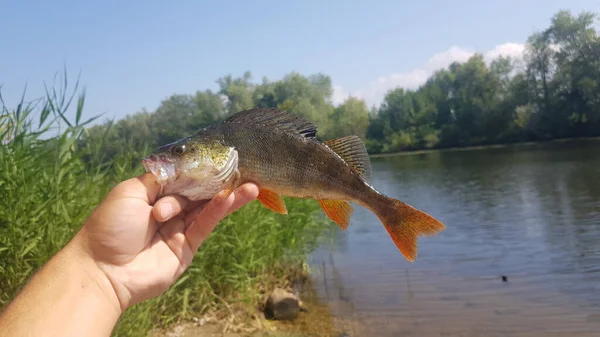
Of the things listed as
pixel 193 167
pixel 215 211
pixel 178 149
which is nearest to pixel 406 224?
pixel 215 211

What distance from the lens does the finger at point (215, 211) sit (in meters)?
2.94

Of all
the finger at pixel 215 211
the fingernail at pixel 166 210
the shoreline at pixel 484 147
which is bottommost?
the shoreline at pixel 484 147

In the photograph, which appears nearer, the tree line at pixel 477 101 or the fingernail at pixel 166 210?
the fingernail at pixel 166 210

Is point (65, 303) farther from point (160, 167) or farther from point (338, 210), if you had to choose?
point (338, 210)

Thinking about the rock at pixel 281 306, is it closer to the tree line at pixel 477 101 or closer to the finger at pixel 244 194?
the finger at pixel 244 194

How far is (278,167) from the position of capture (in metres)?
3.13

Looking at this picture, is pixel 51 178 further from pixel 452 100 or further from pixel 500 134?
pixel 452 100

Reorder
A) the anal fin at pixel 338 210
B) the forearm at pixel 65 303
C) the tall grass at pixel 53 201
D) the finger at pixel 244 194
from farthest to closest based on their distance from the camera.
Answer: the tall grass at pixel 53 201 → the anal fin at pixel 338 210 → the finger at pixel 244 194 → the forearm at pixel 65 303

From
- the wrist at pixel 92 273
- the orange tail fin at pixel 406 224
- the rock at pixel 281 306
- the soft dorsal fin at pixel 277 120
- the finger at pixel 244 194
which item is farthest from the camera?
the rock at pixel 281 306

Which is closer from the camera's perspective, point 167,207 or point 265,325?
point 167,207

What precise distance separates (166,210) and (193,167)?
296 millimetres

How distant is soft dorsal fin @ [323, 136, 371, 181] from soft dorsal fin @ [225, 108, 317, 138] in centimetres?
22

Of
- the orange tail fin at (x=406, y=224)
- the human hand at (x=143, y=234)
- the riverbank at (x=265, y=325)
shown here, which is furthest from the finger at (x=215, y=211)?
the riverbank at (x=265, y=325)

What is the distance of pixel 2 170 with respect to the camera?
5.61 meters
